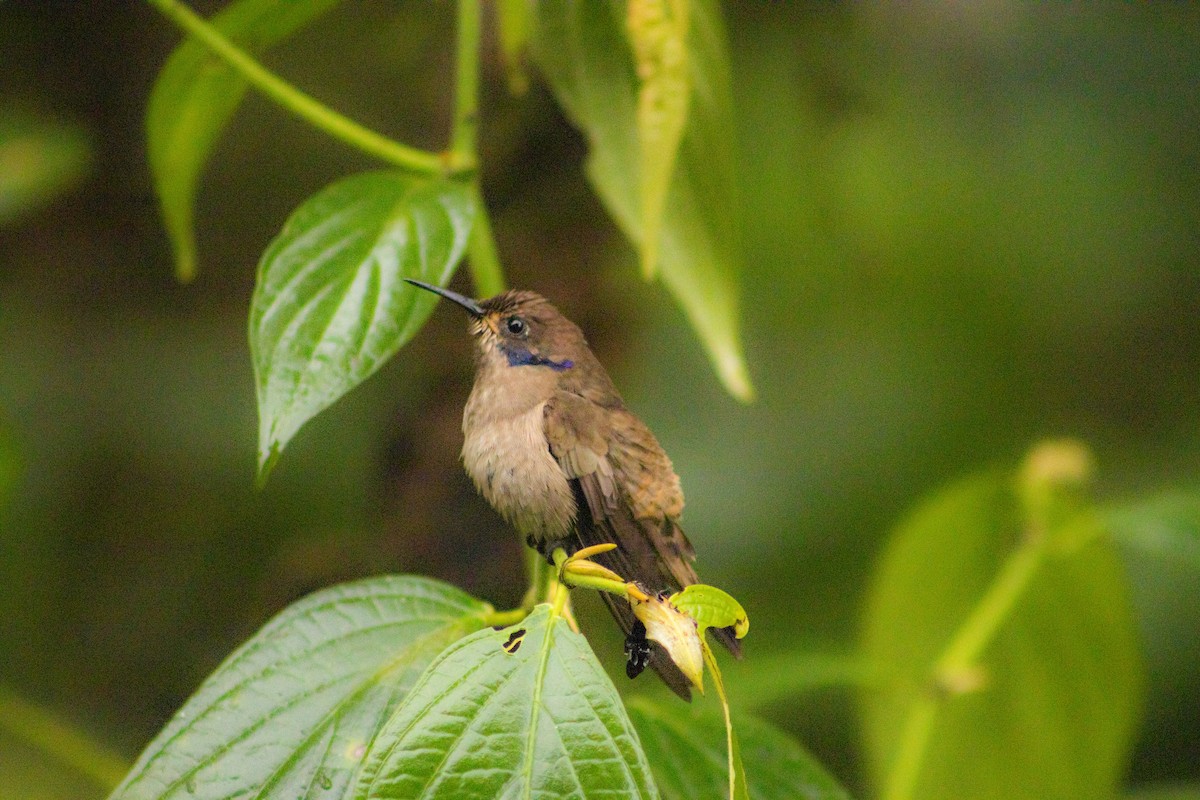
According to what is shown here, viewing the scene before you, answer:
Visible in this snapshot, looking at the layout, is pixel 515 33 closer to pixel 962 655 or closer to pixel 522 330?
pixel 522 330

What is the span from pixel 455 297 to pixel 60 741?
2.72 ft

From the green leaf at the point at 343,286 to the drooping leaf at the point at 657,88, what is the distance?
0.13m

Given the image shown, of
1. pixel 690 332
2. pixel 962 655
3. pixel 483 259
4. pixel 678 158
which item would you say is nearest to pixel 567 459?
pixel 483 259

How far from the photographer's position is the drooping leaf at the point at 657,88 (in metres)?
0.73

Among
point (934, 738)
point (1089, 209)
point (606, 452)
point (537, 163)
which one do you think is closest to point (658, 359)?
point (537, 163)

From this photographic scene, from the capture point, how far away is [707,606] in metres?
0.52

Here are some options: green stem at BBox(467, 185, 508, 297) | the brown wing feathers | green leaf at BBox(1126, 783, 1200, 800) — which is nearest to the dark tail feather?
the brown wing feathers

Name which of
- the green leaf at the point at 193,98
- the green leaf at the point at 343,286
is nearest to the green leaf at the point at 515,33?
the green leaf at the point at 193,98

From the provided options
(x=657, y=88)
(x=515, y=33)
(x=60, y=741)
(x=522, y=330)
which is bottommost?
(x=60, y=741)

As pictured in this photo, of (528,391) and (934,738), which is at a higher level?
(528,391)

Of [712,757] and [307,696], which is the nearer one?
[307,696]

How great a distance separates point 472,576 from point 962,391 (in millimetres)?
1371

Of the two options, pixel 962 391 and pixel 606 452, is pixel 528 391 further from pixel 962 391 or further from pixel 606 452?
pixel 962 391

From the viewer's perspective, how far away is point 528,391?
672 mm
